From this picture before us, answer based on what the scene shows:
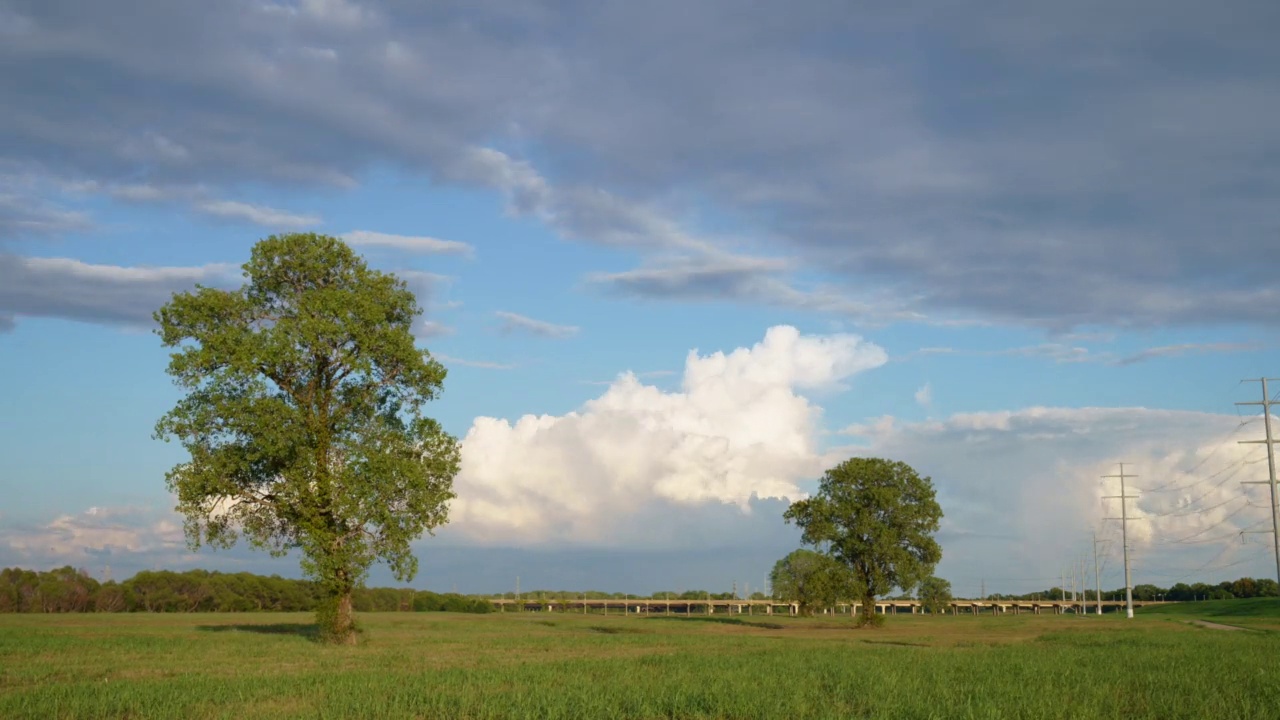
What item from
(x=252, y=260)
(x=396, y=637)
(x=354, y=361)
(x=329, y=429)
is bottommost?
(x=396, y=637)

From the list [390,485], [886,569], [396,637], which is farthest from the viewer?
[886,569]

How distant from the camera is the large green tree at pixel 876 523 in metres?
83.4

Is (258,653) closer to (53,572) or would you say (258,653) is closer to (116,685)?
(116,685)

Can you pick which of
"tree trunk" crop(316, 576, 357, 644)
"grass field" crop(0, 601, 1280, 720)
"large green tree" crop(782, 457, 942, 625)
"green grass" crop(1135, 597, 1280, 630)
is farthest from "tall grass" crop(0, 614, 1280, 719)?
"green grass" crop(1135, 597, 1280, 630)

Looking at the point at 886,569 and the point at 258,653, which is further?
the point at 886,569

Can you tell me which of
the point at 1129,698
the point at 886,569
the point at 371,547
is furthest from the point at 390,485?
the point at 886,569

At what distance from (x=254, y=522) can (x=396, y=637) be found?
12280 millimetres

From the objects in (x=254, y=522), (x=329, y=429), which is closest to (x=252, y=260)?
(x=329, y=429)

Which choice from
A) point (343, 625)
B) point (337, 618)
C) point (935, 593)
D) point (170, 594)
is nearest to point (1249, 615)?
point (935, 593)

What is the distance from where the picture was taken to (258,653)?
40312mm

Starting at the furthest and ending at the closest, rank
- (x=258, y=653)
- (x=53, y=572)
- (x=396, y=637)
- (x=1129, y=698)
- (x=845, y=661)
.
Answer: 1. (x=53, y=572)
2. (x=396, y=637)
3. (x=258, y=653)
4. (x=845, y=661)
5. (x=1129, y=698)

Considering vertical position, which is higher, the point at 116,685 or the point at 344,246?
the point at 344,246

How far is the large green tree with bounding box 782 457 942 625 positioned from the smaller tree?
1.62 metres

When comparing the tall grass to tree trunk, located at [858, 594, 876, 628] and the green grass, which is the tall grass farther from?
the green grass
